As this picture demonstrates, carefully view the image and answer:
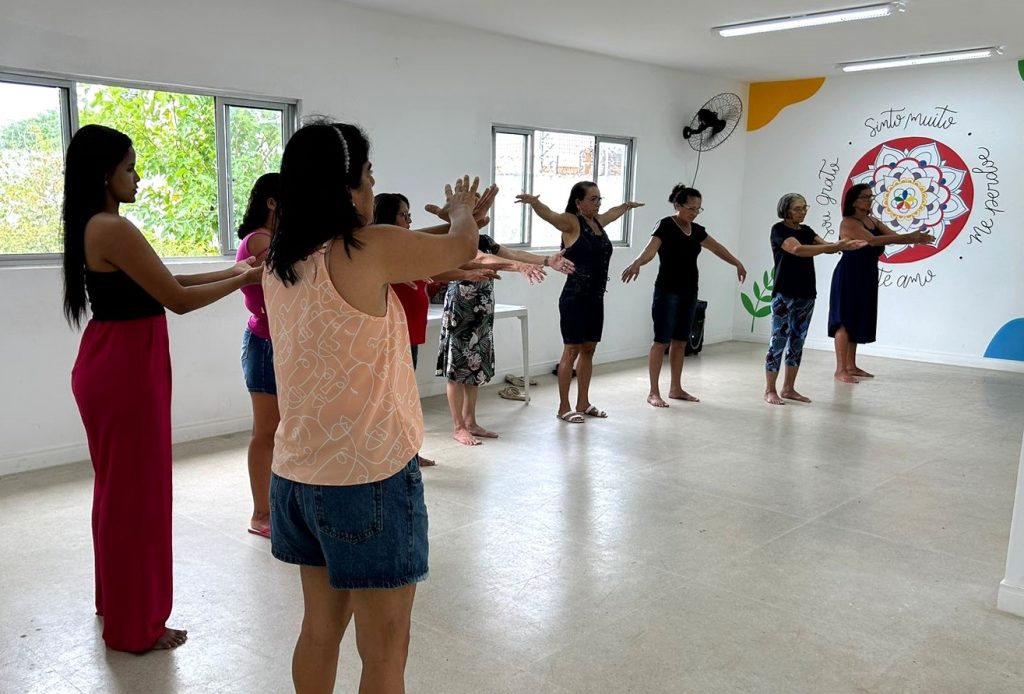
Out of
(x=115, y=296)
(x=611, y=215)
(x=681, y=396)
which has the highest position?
(x=611, y=215)

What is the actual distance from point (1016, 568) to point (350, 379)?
8.30ft

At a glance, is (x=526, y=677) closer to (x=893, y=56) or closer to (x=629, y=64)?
(x=629, y=64)

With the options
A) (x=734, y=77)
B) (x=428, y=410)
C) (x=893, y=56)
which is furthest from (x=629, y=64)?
(x=428, y=410)

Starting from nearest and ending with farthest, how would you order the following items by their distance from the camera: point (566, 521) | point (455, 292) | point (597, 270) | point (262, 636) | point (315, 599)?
point (315, 599) → point (262, 636) → point (566, 521) → point (455, 292) → point (597, 270)

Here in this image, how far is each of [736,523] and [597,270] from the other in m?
2.01

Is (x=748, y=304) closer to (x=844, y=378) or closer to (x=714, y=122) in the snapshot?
(x=714, y=122)

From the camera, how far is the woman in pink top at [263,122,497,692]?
61.3 inches

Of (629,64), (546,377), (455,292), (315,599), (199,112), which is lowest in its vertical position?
→ (546,377)

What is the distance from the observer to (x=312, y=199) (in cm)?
158

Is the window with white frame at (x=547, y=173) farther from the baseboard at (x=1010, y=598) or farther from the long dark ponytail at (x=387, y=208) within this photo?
the baseboard at (x=1010, y=598)

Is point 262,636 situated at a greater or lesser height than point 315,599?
lesser

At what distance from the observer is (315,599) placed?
5.71ft

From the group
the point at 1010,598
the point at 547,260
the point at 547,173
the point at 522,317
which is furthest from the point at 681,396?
the point at 1010,598

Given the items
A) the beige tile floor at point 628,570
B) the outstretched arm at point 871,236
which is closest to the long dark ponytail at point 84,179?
the beige tile floor at point 628,570
